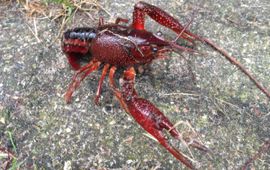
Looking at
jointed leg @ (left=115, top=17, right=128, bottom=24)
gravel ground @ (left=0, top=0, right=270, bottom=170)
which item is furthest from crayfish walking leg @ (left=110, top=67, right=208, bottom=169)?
jointed leg @ (left=115, top=17, right=128, bottom=24)

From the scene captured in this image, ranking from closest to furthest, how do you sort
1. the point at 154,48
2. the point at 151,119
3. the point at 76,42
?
the point at 151,119 → the point at 154,48 → the point at 76,42

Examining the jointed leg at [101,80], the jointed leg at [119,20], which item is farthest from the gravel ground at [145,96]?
the jointed leg at [119,20]

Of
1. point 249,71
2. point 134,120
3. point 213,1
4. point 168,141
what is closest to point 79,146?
point 134,120

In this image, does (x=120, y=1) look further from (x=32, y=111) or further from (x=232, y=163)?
(x=232, y=163)

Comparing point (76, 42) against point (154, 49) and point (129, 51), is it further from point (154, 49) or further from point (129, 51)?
point (154, 49)

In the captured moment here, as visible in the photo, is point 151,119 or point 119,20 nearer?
point 151,119

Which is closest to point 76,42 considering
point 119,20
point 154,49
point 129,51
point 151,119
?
point 119,20

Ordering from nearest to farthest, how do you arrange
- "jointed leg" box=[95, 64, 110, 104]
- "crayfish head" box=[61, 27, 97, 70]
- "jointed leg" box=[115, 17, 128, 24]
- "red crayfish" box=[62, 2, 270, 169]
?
"red crayfish" box=[62, 2, 270, 169]
"jointed leg" box=[95, 64, 110, 104]
"crayfish head" box=[61, 27, 97, 70]
"jointed leg" box=[115, 17, 128, 24]

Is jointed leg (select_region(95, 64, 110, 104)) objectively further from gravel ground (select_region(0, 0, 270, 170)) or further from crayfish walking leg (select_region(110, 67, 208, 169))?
crayfish walking leg (select_region(110, 67, 208, 169))
